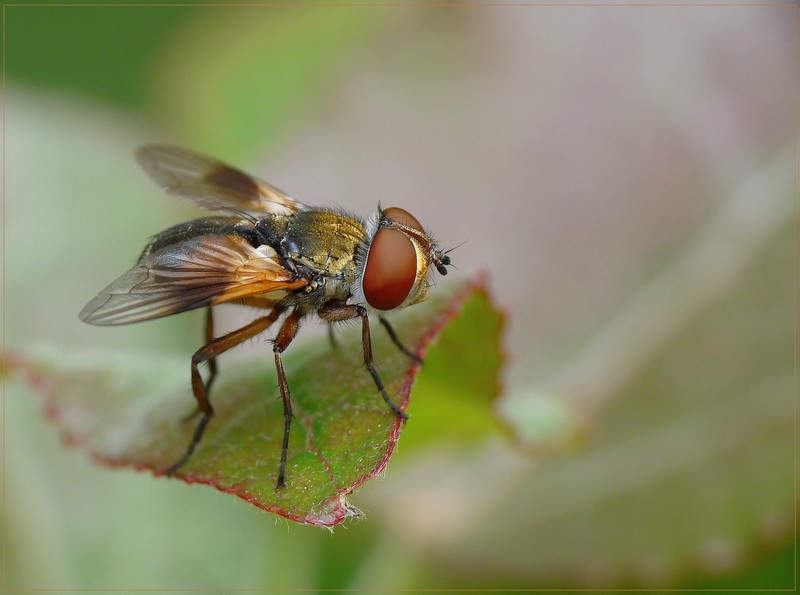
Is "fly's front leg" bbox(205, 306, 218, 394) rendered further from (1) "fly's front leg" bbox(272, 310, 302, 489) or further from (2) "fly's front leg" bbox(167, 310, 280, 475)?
(1) "fly's front leg" bbox(272, 310, 302, 489)

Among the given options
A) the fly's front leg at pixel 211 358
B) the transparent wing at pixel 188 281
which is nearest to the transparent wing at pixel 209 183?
the fly's front leg at pixel 211 358

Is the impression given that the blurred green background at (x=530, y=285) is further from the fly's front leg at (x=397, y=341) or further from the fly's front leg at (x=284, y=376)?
the fly's front leg at (x=284, y=376)

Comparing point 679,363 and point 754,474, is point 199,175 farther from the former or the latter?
point 754,474

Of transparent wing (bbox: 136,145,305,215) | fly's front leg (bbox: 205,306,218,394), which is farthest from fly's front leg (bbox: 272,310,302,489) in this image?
transparent wing (bbox: 136,145,305,215)

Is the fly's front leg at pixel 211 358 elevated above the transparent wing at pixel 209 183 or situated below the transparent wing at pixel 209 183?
below

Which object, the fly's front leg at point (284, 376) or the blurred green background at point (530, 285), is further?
the blurred green background at point (530, 285)

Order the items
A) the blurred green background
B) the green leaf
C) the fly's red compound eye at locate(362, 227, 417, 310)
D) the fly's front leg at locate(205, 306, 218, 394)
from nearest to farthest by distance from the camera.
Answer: the green leaf < the fly's red compound eye at locate(362, 227, 417, 310) < the fly's front leg at locate(205, 306, 218, 394) < the blurred green background
